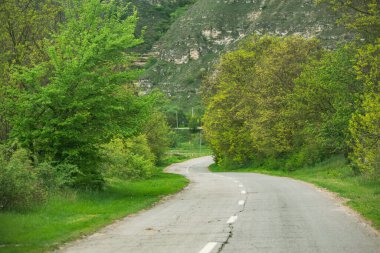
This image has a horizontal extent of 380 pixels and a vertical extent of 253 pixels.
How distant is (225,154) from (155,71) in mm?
69336

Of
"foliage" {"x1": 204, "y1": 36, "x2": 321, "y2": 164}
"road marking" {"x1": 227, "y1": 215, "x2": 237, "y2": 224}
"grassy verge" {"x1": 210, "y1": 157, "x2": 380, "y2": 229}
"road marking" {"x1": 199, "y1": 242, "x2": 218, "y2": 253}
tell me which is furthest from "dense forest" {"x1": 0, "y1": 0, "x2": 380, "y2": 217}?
Result: "road marking" {"x1": 199, "y1": 242, "x2": 218, "y2": 253}

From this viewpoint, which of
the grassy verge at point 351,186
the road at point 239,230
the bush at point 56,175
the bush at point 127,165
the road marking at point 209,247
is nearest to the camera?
the road marking at point 209,247

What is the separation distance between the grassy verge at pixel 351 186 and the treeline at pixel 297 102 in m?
0.84

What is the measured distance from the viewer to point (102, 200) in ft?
63.9

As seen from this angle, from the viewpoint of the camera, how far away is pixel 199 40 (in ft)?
389

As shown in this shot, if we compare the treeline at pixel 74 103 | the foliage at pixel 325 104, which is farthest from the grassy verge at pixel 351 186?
the treeline at pixel 74 103

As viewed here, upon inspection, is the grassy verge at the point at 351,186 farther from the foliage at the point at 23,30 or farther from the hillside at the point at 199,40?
the hillside at the point at 199,40

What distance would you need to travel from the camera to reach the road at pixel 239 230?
9.70 m

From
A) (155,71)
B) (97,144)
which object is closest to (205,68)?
(155,71)

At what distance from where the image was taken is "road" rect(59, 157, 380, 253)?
31.8ft

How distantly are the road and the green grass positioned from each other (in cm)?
57

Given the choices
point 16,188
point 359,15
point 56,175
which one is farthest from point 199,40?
point 16,188

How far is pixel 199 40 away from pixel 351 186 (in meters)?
95.8

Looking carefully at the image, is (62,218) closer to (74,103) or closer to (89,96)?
(74,103)
